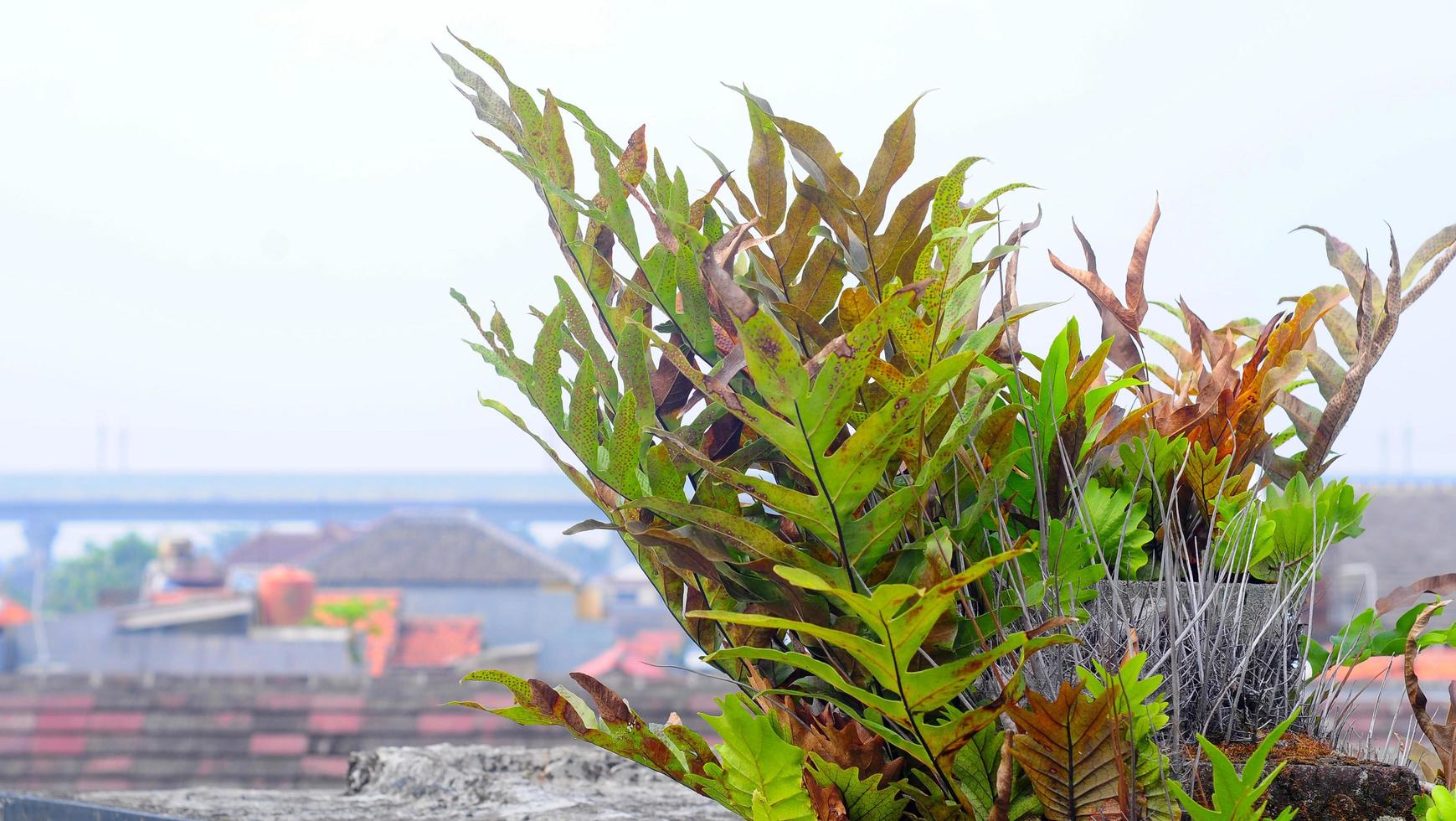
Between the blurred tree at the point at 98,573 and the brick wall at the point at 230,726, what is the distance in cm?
4939

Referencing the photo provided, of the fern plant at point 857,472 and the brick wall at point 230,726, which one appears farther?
the brick wall at point 230,726

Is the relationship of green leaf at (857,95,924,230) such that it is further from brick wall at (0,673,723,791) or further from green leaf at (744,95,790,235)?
brick wall at (0,673,723,791)

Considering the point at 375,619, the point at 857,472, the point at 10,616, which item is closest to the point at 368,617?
the point at 375,619

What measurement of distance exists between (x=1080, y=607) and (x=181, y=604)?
2635 centimetres

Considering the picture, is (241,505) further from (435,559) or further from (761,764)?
(761,764)

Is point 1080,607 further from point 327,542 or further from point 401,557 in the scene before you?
point 327,542

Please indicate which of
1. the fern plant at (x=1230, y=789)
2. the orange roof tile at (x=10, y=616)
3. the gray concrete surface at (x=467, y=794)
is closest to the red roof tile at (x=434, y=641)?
the orange roof tile at (x=10, y=616)

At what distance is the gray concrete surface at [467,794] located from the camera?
3.89 feet

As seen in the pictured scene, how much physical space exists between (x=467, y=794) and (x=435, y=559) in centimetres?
2771

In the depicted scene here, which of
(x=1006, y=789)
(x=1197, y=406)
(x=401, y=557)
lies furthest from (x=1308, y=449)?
(x=401, y=557)

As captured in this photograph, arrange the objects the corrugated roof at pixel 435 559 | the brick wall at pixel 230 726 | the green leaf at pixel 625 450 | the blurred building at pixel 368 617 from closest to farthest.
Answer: the green leaf at pixel 625 450, the brick wall at pixel 230 726, the blurred building at pixel 368 617, the corrugated roof at pixel 435 559

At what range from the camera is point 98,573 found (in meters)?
49.4

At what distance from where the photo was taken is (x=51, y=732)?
15.9 feet

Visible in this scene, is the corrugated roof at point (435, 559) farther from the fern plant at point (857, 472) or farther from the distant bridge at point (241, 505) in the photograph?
the fern plant at point (857, 472)
